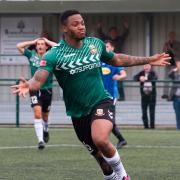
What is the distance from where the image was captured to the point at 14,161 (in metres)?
13.0

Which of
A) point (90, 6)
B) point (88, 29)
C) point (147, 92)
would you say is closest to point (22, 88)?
point (147, 92)

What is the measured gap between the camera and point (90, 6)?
23141mm

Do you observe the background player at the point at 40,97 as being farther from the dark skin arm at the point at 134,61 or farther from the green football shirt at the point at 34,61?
the dark skin arm at the point at 134,61

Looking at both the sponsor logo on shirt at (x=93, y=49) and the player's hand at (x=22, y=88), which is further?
the sponsor logo on shirt at (x=93, y=49)

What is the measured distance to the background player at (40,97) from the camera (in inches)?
599

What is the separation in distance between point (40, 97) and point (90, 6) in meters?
7.59

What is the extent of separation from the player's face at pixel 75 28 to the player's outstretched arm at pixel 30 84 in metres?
0.59

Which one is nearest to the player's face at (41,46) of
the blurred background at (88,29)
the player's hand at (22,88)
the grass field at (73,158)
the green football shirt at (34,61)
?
the green football shirt at (34,61)

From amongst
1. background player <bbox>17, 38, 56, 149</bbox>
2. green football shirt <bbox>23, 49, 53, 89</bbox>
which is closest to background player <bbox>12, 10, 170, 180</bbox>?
background player <bbox>17, 38, 56, 149</bbox>

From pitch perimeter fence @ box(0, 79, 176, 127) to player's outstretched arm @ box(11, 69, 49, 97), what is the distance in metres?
12.3

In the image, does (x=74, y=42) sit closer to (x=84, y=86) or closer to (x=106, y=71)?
(x=84, y=86)

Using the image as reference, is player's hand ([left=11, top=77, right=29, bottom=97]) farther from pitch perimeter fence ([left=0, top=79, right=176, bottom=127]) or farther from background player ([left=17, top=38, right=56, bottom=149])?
pitch perimeter fence ([left=0, top=79, right=176, bottom=127])

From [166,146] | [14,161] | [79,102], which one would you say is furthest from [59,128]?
[79,102]

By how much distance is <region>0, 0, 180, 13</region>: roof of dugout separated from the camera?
2297 centimetres
